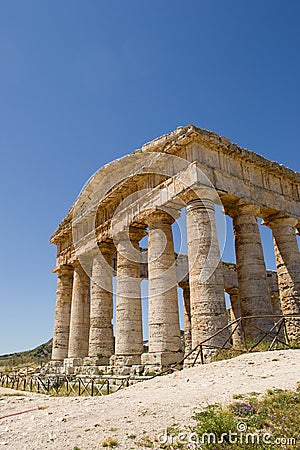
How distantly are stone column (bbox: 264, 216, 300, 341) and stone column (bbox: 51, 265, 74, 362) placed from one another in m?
13.4

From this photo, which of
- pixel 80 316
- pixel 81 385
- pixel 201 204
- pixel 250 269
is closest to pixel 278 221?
pixel 250 269

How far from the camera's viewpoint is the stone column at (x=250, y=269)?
49.1 ft

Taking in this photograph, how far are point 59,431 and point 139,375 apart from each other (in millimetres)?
7997

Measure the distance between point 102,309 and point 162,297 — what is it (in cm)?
528

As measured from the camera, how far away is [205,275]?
523 inches

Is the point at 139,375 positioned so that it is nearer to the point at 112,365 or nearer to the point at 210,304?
the point at 112,365

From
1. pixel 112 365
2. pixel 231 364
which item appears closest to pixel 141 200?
pixel 112 365

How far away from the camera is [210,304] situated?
13.0 m

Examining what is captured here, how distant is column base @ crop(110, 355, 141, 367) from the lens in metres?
15.6

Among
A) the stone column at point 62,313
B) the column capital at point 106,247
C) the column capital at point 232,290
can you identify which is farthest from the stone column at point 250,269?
the stone column at point 62,313

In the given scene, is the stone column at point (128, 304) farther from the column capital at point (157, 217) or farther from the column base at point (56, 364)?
the column base at point (56, 364)

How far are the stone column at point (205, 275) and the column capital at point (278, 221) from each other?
478 cm

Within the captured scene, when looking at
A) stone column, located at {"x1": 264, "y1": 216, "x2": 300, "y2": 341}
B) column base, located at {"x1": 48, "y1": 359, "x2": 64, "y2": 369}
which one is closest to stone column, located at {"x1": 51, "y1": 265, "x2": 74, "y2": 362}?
column base, located at {"x1": 48, "y1": 359, "x2": 64, "y2": 369}

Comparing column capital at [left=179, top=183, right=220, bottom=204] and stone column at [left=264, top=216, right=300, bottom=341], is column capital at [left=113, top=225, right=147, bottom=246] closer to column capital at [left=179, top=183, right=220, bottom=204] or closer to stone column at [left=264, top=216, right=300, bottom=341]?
column capital at [left=179, top=183, right=220, bottom=204]
